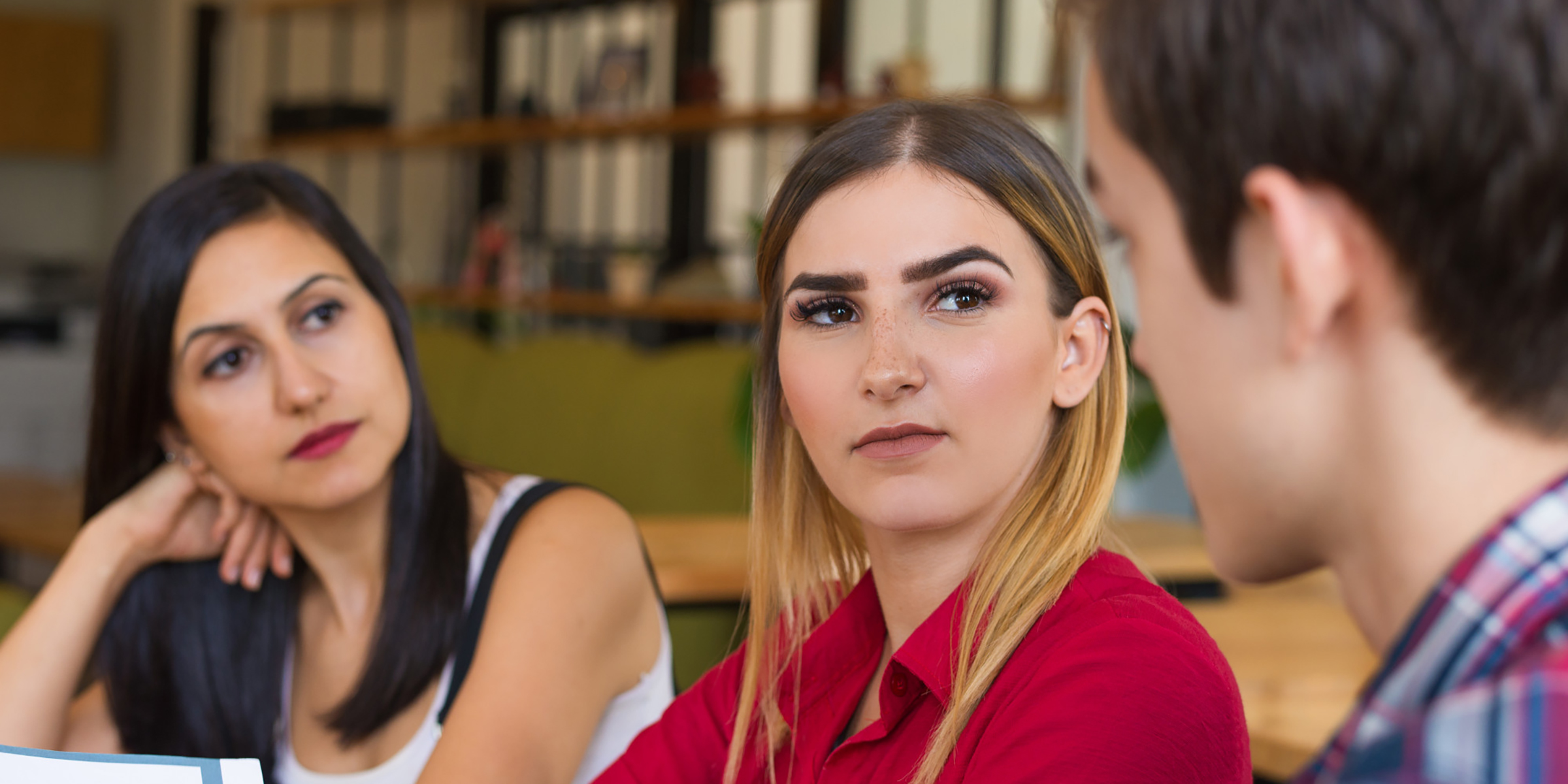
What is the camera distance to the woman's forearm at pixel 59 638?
4.89ft

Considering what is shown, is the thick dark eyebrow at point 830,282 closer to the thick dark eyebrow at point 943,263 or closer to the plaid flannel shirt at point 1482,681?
the thick dark eyebrow at point 943,263

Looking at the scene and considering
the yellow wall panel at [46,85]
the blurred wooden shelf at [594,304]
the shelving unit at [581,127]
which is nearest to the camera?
the shelving unit at [581,127]

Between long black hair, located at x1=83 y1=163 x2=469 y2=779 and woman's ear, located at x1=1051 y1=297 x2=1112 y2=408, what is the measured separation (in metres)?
0.75

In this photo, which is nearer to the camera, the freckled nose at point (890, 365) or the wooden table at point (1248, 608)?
the freckled nose at point (890, 365)

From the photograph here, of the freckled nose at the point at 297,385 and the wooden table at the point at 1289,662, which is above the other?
the freckled nose at the point at 297,385

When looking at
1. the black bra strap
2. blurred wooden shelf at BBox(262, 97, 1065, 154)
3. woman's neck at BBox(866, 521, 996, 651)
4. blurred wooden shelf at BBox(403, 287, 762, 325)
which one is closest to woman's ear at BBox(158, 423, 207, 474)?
the black bra strap

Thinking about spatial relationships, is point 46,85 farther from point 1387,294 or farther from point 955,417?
point 1387,294

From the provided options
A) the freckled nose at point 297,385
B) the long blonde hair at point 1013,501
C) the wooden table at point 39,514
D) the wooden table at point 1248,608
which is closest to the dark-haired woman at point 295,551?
the freckled nose at point 297,385

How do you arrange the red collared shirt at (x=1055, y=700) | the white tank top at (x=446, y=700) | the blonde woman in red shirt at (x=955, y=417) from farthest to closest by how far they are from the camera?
1. the white tank top at (x=446, y=700)
2. the blonde woman in red shirt at (x=955, y=417)
3. the red collared shirt at (x=1055, y=700)

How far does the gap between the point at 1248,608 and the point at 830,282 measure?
1.52 meters

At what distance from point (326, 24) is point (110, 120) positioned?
6.65ft

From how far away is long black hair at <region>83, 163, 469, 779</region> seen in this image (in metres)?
1.47

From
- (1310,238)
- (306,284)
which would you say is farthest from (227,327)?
(1310,238)

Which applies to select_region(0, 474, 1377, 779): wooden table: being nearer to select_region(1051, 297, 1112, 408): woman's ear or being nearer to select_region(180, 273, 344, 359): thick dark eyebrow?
select_region(1051, 297, 1112, 408): woman's ear
